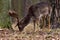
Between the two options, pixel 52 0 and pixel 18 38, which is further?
pixel 52 0

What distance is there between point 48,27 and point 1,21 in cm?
245

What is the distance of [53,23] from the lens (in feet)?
45.0

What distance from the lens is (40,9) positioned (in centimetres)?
1341

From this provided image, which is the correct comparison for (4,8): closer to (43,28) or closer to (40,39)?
(43,28)

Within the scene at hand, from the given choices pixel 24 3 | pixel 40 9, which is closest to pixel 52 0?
pixel 40 9

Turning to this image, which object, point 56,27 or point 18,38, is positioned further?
point 56,27

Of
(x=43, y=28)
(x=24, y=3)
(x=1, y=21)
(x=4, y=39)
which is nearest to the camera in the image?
(x=4, y=39)

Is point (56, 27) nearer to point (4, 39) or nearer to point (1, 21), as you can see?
point (1, 21)

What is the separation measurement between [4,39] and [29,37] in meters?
1.03

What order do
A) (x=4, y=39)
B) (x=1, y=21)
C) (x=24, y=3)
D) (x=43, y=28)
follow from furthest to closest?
1. (x=24, y=3)
2. (x=43, y=28)
3. (x=1, y=21)
4. (x=4, y=39)

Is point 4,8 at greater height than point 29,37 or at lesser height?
greater

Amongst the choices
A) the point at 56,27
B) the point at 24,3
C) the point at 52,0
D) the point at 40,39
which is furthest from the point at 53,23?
the point at 24,3

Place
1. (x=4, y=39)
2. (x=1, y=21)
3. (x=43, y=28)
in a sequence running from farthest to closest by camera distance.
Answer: (x=43, y=28), (x=1, y=21), (x=4, y=39)

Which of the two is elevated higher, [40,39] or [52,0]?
[52,0]
